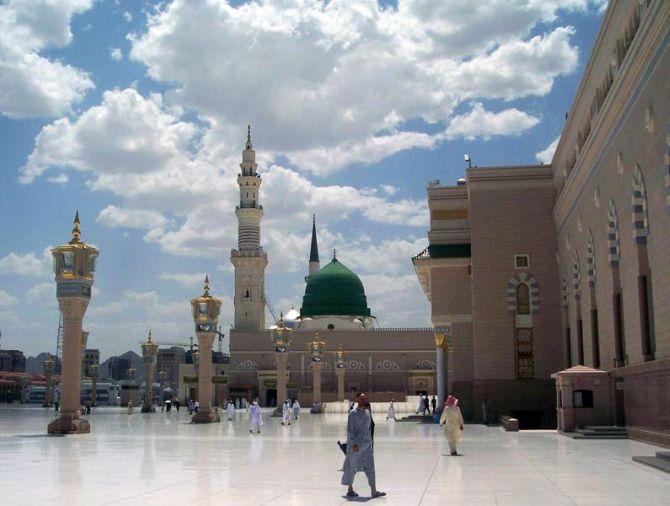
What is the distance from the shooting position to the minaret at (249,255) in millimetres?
72500

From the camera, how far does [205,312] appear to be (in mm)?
33594

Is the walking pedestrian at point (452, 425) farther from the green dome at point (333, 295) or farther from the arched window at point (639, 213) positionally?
the green dome at point (333, 295)

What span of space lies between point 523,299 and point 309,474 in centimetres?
2109

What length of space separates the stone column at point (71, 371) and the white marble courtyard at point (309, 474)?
3.93 meters

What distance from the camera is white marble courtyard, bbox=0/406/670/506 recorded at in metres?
9.20

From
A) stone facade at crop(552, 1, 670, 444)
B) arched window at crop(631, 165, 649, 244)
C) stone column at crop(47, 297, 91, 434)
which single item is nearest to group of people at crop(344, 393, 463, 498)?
stone facade at crop(552, 1, 670, 444)

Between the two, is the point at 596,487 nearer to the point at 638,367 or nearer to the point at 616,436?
the point at 638,367

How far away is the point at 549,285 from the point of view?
103 ft

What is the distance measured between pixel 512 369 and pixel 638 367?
41.0ft

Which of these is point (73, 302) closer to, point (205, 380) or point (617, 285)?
point (205, 380)

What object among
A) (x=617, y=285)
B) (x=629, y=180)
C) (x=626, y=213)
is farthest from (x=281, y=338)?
(x=629, y=180)

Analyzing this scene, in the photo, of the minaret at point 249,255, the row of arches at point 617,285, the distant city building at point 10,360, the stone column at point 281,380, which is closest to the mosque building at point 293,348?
the minaret at point 249,255

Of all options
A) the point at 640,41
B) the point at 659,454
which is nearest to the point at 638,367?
the point at 659,454

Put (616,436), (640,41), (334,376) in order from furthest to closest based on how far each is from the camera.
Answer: (334,376) → (616,436) → (640,41)
